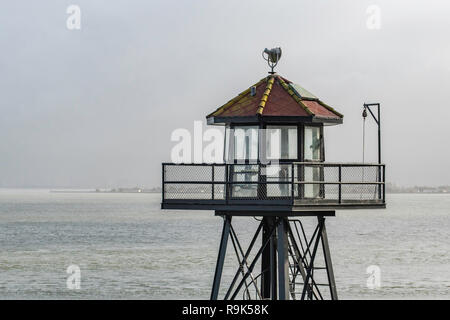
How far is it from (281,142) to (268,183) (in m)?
1.37

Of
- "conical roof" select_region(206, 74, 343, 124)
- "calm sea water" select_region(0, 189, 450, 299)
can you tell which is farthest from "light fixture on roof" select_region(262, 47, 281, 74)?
"calm sea water" select_region(0, 189, 450, 299)

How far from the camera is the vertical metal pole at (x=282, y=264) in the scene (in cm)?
2623

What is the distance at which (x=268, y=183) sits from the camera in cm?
2570

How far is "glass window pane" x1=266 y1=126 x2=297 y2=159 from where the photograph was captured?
26.5 meters

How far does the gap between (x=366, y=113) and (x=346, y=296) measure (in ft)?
84.3

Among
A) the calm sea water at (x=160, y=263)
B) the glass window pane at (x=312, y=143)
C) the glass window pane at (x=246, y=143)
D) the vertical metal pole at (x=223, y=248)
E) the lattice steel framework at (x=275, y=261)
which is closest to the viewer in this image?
the lattice steel framework at (x=275, y=261)

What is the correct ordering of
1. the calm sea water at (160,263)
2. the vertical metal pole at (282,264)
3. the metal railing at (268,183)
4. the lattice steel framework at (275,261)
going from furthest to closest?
1. the calm sea water at (160,263)
2. the lattice steel framework at (275,261)
3. the vertical metal pole at (282,264)
4. the metal railing at (268,183)

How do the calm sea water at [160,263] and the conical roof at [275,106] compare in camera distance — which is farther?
the calm sea water at [160,263]

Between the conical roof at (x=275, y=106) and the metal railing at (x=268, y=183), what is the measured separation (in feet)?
4.00

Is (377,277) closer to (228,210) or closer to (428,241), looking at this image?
(228,210)

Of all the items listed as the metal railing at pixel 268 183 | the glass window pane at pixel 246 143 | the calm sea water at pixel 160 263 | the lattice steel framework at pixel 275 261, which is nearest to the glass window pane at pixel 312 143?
the metal railing at pixel 268 183

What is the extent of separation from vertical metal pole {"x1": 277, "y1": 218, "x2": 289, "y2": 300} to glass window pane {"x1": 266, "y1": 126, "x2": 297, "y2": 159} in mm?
1647

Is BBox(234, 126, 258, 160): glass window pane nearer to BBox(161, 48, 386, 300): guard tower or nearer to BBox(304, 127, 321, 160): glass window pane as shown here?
BBox(161, 48, 386, 300): guard tower

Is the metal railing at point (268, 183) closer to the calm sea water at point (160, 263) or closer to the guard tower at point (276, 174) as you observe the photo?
the guard tower at point (276, 174)
